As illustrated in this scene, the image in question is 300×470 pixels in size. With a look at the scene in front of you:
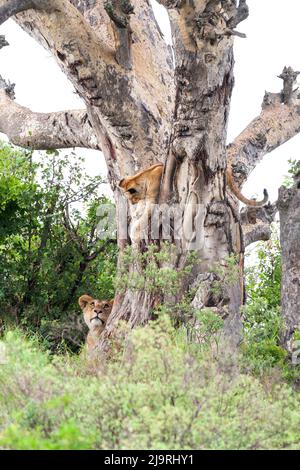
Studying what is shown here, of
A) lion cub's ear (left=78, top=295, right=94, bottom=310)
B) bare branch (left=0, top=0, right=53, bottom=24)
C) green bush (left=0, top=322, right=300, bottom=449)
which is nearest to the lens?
green bush (left=0, top=322, right=300, bottom=449)

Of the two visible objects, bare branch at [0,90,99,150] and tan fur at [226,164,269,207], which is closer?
tan fur at [226,164,269,207]

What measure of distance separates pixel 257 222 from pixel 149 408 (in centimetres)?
886

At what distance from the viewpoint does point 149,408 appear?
6.64 metres

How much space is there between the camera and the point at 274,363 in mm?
10477

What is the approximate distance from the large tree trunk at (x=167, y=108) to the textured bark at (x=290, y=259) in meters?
0.59

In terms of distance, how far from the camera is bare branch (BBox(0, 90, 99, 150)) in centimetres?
1409

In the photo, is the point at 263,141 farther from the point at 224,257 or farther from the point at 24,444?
the point at 24,444

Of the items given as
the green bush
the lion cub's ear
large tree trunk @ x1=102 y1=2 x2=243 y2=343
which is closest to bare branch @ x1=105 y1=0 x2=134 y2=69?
large tree trunk @ x1=102 y1=2 x2=243 y2=343

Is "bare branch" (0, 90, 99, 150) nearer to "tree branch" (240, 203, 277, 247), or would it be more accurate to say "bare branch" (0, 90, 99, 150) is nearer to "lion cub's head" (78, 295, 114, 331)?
"lion cub's head" (78, 295, 114, 331)

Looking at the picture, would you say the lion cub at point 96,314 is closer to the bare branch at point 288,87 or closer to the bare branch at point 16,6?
the bare branch at point 16,6

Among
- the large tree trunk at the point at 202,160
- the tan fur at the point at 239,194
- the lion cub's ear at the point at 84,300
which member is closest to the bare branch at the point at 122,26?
the large tree trunk at the point at 202,160

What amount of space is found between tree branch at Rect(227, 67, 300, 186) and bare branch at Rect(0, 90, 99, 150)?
2136mm

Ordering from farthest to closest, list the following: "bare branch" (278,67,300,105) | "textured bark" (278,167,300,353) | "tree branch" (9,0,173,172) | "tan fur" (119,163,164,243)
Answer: "bare branch" (278,67,300,105), "tree branch" (9,0,173,172), "tan fur" (119,163,164,243), "textured bark" (278,167,300,353)
